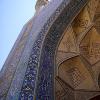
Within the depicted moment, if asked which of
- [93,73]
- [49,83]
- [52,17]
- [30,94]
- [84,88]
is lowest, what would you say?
[30,94]

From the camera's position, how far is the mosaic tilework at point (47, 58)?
2.70m

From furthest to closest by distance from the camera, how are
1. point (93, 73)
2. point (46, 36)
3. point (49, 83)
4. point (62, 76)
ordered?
1. point (93, 73)
2. point (62, 76)
3. point (46, 36)
4. point (49, 83)

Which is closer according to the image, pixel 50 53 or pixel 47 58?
pixel 47 58

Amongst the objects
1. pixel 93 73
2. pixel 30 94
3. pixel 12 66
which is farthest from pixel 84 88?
pixel 30 94

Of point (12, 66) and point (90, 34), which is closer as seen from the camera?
point (12, 66)

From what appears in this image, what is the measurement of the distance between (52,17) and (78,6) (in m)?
0.54

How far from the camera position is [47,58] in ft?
10.5

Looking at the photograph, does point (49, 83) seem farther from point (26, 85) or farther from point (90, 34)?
point (90, 34)

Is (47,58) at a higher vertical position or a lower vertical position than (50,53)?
lower

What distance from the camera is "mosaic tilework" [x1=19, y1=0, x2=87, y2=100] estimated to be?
2.70m

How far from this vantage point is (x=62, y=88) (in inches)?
144

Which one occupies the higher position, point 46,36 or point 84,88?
point 46,36

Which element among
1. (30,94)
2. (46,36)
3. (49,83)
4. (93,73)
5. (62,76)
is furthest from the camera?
(93,73)

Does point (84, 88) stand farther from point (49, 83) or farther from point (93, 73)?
point (49, 83)
